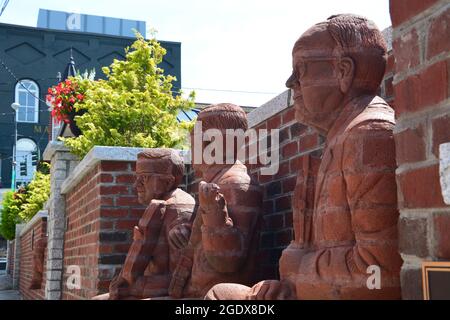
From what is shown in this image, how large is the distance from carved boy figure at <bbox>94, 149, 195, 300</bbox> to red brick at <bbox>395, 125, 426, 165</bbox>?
2.16m

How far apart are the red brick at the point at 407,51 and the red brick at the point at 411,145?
0.18m

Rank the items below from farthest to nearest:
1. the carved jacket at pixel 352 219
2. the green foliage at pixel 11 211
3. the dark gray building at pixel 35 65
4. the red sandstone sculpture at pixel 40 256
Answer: the dark gray building at pixel 35 65
the green foliage at pixel 11 211
the red sandstone sculpture at pixel 40 256
the carved jacket at pixel 352 219

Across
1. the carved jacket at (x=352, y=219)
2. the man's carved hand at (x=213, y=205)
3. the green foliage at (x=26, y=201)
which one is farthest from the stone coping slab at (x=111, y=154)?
the green foliage at (x=26, y=201)

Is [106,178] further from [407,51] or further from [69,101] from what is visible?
[407,51]

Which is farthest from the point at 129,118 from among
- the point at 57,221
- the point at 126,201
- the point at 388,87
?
the point at 388,87

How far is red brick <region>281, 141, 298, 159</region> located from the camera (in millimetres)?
3216

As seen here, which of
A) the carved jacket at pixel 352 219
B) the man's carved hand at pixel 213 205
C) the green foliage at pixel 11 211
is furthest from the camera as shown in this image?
the green foliage at pixel 11 211

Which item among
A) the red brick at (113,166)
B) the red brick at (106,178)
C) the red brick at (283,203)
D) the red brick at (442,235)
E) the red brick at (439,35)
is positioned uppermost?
the red brick at (113,166)

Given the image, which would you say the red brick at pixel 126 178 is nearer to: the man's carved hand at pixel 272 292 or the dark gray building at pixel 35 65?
the man's carved hand at pixel 272 292

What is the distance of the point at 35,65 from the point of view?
26984 mm

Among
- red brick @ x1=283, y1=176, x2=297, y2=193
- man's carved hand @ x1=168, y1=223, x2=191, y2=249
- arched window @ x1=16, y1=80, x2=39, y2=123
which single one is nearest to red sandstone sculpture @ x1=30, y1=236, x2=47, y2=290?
Result: man's carved hand @ x1=168, y1=223, x2=191, y2=249

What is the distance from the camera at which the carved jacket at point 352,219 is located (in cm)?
177

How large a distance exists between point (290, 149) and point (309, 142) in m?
0.24
